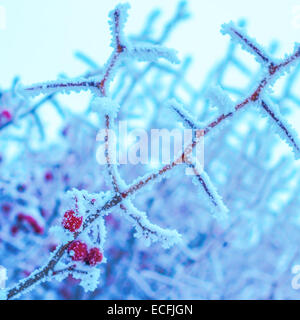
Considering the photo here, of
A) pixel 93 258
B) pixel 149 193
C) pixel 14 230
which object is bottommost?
pixel 93 258

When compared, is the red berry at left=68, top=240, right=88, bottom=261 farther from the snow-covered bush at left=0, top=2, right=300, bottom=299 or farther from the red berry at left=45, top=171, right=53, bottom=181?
the red berry at left=45, top=171, right=53, bottom=181

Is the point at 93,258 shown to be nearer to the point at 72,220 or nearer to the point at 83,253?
the point at 83,253

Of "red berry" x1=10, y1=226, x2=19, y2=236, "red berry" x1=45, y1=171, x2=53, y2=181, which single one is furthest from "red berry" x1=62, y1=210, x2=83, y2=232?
"red berry" x1=45, y1=171, x2=53, y2=181

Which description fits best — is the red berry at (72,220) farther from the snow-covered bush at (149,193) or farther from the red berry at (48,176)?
the red berry at (48,176)

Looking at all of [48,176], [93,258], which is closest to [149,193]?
[48,176]

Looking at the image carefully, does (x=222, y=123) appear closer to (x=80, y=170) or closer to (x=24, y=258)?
(x=24, y=258)

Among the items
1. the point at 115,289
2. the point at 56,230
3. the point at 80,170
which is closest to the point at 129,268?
the point at 115,289
